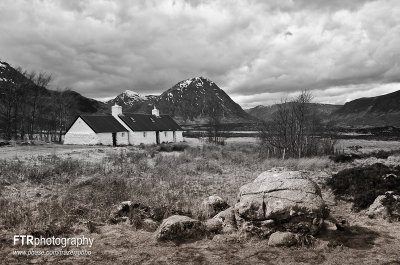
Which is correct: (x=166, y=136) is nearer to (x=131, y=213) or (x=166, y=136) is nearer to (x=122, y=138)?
(x=122, y=138)

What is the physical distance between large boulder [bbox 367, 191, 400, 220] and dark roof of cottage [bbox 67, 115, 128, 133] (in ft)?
122

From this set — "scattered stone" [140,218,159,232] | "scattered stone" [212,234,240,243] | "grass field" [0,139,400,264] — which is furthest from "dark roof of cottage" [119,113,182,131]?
"scattered stone" [212,234,240,243]

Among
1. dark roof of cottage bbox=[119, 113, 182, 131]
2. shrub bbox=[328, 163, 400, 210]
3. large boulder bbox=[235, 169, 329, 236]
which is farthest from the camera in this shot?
dark roof of cottage bbox=[119, 113, 182, 131]

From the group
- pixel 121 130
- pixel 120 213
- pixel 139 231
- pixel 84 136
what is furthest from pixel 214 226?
pixel 121 130

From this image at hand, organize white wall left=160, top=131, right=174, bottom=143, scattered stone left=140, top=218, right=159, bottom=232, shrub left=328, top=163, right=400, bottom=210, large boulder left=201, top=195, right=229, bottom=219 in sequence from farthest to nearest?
1. white wall left=160, top=131, right=174, bottom=143
2. shrub left=328, top=163, right=400, bottom=210
3. large boulder left=201, top=195, right=229, bottom=219
4. scattered stone left=140, top=218, right=159, bottom=232

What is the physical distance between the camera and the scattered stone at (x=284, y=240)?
24.2 ft

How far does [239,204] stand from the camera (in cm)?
841

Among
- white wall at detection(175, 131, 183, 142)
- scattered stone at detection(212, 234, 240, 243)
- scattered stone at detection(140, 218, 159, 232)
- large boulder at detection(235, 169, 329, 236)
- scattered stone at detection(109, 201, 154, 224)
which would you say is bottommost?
scattered stone at detection(212, 234, 240, 243)

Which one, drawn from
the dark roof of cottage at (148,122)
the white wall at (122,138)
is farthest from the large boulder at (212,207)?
the dark roof of cottage at (148,122)

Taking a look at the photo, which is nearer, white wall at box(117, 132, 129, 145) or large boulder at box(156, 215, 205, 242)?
large boulder at box(156, 215, 205, 242)

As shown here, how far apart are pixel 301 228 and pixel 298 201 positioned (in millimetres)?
629

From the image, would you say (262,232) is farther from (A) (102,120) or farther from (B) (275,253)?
(A) (102,120)

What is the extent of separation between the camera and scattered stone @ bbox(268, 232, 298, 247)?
7.37 meters

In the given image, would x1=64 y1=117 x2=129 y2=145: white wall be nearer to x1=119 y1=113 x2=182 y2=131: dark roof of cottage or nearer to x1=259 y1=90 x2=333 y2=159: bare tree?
x1=119 y1=113 x2=182 y2=131: dark roof of cottage
